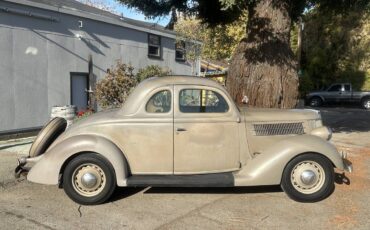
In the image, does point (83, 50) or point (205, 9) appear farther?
point (83, 50)

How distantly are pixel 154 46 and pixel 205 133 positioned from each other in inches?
499

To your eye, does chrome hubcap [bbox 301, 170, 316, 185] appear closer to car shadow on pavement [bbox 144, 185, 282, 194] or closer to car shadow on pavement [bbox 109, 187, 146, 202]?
car shadow on pavement [bbox 144, 185, 282, 194]

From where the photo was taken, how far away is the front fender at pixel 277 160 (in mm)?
5918

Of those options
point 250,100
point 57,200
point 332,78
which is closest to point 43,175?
point 57,200

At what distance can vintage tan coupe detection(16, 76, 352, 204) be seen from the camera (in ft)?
19.2

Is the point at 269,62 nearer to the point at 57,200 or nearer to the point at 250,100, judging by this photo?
the point at 250,100

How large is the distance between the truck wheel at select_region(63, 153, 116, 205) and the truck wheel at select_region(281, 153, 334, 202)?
246cm

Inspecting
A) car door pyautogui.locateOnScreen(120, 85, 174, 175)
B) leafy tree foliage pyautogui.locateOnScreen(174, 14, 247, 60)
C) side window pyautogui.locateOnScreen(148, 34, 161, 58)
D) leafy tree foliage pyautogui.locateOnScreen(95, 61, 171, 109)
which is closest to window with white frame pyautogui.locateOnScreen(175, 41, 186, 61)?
side window pyautogui.locateOnScreen(148, 34, 161, 58)

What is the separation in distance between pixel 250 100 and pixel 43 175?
522 cm

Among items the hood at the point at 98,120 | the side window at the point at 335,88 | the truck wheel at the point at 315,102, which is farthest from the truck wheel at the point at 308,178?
the side window at the point at 335,88

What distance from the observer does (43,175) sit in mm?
5832

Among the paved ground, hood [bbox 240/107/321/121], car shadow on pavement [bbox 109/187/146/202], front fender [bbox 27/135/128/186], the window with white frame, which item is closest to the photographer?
the paved ground

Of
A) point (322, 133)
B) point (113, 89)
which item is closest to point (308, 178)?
point (322, 133)

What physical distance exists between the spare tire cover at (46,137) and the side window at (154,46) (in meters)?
11.4
